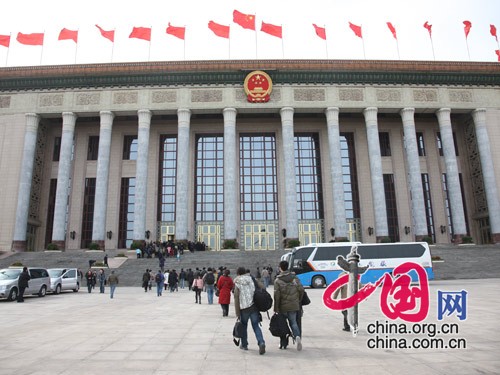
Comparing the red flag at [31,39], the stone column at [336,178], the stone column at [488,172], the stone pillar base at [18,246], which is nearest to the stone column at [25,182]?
the stone pillar base at [18,246]

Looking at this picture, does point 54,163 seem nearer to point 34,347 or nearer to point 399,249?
point 399,249

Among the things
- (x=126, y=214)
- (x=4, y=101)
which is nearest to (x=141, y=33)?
(x=4, y=101)

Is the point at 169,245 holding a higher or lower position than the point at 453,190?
lower

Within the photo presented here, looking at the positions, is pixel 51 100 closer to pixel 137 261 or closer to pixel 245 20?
pixel 137 261

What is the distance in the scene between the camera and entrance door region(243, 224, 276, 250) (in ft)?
128

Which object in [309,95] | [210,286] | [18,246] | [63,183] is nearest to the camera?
[210,286]

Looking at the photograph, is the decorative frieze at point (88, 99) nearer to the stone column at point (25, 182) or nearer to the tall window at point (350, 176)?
the stone column at point (25, 182)

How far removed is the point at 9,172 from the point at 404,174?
126 feet

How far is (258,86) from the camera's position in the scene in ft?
122

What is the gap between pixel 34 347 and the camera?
24.1ft

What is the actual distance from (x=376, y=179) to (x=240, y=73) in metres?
16.2

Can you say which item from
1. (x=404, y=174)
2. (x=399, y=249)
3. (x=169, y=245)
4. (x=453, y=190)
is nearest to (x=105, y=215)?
(x=169, y=245)

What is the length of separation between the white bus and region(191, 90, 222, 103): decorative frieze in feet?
65.5

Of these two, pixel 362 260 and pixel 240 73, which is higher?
pixel 240 73
